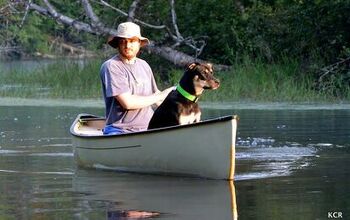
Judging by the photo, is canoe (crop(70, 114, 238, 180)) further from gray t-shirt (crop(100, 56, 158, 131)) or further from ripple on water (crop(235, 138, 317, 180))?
ripple on water (crop(235, 138, 317, 180))

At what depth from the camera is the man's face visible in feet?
32.9

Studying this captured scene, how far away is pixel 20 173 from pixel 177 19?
13.4 m

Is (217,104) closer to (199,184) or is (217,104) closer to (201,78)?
(201,78)

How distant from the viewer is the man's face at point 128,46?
1004 centimetres

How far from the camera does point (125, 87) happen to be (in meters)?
10.0

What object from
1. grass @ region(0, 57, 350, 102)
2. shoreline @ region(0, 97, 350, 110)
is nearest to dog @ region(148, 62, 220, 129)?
shoreline @ region(0, 97, 350, 110)

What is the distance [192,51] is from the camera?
23453mm

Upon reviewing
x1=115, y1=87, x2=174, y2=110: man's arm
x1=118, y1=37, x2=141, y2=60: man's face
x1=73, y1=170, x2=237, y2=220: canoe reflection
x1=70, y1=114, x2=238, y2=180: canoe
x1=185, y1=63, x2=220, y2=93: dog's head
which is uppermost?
x1=118, y1=37, x2=141, y2=60: man's face

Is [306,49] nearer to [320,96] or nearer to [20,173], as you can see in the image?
[320,96]

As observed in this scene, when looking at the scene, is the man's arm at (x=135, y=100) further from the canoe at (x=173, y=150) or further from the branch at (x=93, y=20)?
the branch at (x=93, y=20)

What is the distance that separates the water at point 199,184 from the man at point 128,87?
20.5 inches

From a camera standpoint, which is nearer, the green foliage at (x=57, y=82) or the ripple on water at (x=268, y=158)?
the ripple on water at (x=268, y=158)

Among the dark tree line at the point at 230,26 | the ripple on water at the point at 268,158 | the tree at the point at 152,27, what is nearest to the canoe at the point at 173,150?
the ripple on water at the point at 268,158

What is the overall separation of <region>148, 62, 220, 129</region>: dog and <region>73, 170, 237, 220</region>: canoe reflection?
53 cm
